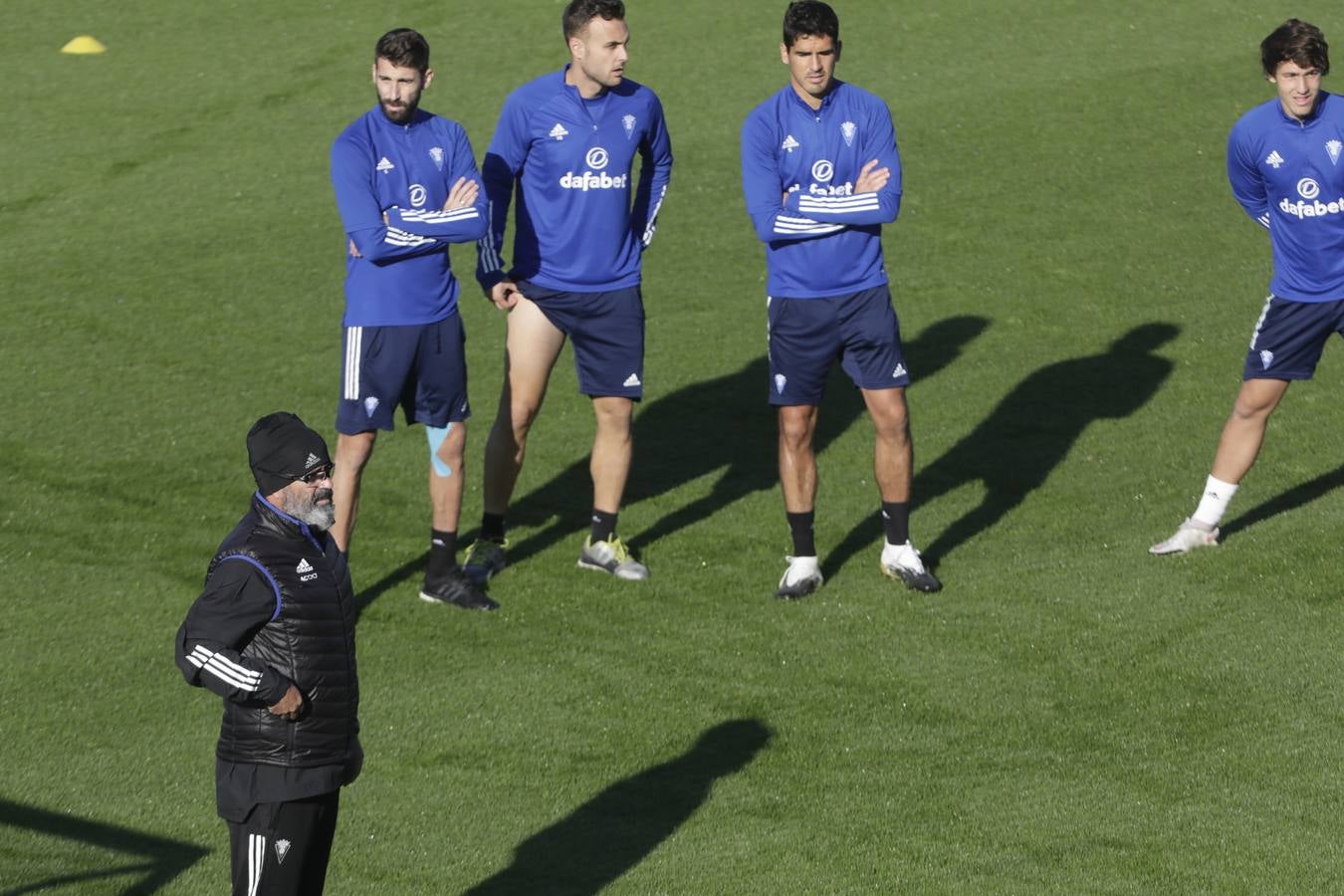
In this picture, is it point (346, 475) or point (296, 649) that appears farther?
point (346, 475)

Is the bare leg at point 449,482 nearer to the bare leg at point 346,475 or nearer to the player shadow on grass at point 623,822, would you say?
the bare leg at point 346,475

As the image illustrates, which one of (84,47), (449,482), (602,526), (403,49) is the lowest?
(84,47)

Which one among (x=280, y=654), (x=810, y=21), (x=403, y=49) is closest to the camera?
(x=280, y=654)

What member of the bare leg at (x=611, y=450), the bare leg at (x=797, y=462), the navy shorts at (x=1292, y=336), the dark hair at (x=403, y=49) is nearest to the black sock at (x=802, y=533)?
the bare leg at (x=797, y=462)

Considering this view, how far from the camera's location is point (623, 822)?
21.6 feet

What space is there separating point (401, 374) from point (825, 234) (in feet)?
6.26

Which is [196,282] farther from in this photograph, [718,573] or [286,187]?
[718,573]

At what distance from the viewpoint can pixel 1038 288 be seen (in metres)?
12.7

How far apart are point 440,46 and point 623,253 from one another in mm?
9668

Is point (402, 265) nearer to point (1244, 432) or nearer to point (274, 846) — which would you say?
point (274, 846)

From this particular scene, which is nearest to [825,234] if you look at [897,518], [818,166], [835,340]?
[818,166]

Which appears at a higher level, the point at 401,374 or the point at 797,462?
the point at 401,374

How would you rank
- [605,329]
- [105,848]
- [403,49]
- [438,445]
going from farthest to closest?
[605,329] → [438,445] → [403,49] → [105,848]

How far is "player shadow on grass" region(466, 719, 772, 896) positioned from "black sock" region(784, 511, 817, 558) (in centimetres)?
146
